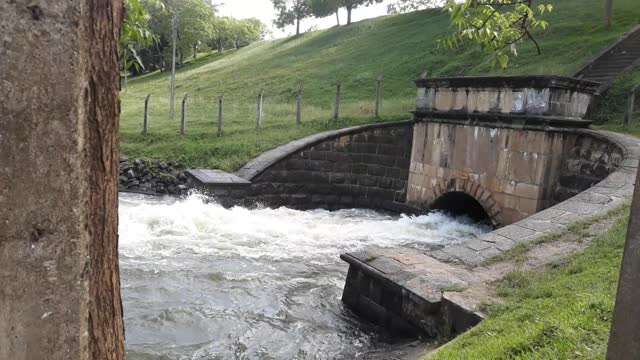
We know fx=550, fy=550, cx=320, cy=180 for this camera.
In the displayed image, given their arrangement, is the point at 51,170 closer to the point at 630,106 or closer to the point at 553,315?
the point at 553,315

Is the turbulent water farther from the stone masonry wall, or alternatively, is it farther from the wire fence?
the wire fence

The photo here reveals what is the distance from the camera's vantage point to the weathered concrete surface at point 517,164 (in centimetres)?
1026

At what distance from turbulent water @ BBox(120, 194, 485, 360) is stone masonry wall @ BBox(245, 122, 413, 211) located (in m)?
1.26

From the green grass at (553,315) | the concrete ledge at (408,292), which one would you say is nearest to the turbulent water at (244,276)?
the concrete ledge at (408,292)

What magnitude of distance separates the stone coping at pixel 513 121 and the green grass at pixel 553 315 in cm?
469

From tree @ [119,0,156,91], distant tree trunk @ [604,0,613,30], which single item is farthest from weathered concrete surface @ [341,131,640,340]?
distant tree trunk @ [604,0,613,30]

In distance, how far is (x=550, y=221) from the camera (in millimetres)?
7492

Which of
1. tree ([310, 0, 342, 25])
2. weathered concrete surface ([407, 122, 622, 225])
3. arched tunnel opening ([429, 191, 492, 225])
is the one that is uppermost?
tree ([310, 0, 342, 25])

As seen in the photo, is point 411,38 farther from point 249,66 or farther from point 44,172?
point 44,172

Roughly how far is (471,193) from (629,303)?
32.2ft

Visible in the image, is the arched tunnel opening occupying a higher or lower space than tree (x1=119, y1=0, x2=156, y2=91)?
lower

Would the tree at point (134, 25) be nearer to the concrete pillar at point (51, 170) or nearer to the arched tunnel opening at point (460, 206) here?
the concrete pillar at point (51, 170)

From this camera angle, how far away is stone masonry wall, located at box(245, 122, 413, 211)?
1399cm

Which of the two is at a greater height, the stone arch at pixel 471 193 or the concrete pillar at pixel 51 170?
the concrete pillar at pixel 51 170
